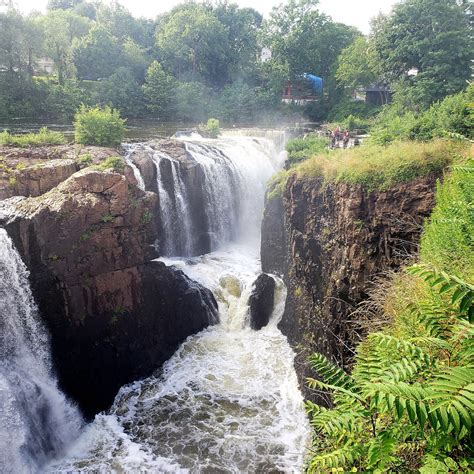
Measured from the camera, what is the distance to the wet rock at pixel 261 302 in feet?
48.8

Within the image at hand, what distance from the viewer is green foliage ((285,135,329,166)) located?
1859 centimetres

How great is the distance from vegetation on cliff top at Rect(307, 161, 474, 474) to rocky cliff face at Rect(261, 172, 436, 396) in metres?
4.06

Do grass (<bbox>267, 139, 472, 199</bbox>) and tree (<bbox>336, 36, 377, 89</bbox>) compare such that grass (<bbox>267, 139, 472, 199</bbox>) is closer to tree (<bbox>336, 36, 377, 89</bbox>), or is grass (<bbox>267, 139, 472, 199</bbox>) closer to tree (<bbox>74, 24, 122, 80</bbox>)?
tree (<bbox>336, 36, 377, 89</bbox>)

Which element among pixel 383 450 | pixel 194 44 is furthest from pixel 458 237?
pixel 194 44

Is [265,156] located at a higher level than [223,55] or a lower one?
lower

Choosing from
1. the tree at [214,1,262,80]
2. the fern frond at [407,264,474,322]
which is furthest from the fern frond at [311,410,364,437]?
the tree at [214,1,262,80]

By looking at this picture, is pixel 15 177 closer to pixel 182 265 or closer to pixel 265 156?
pixel 182 265

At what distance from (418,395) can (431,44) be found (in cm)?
2504

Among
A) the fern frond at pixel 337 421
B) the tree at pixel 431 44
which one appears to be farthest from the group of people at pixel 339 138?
the fern frond at pixel 337 421

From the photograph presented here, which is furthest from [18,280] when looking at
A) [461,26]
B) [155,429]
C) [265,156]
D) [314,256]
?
[461,26]

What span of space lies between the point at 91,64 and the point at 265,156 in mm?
26729

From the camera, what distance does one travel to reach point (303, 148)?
20.2 metres

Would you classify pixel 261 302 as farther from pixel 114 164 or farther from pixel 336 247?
pixel 114 164

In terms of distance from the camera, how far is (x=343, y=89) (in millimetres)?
38375
